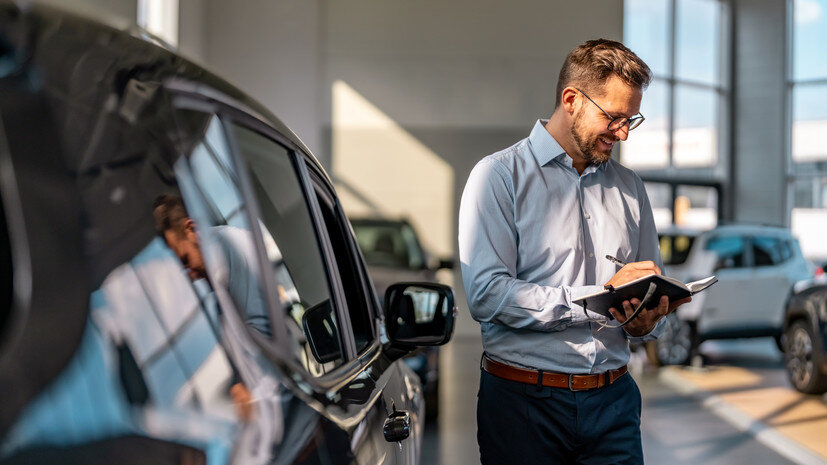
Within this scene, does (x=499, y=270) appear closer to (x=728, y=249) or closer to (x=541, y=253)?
(x=541, y=253)

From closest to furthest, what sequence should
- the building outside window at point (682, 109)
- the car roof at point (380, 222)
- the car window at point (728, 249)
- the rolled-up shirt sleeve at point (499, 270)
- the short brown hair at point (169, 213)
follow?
the short brown hair at point (169, 213) < the rolled-up shirt sleeve at point (499, 270) < the car roof at point (380, 222) < the car window at point (728, 249) < the building outside window at point (682, 109)

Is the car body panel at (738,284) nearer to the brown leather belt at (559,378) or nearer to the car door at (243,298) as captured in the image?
the brown leather belt at (559,378)

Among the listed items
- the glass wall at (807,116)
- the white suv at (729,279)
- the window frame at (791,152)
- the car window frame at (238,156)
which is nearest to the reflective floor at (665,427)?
the white suv at (729,279)

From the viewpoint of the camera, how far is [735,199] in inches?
711

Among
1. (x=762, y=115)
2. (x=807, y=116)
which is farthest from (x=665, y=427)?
(x=807, y=116)

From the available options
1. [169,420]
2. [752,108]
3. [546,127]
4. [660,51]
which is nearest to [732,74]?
[752,108]

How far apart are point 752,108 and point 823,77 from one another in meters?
1.44

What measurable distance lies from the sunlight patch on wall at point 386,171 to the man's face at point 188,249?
1201 centimetres

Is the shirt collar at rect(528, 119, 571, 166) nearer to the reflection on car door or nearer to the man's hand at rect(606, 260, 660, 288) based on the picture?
the man's hand at rect(606, 260, 660, 288)

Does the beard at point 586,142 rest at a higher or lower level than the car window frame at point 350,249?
higher

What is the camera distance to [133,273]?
0.83m

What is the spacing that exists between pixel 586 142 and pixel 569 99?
13cm

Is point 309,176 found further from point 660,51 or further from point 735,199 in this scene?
point 735,199

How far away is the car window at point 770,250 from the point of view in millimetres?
9459
